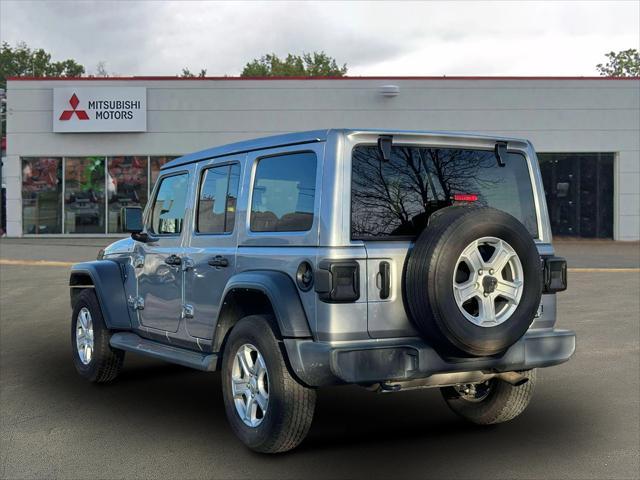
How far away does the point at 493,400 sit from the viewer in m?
5.73

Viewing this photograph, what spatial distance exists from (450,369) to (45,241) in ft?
81.5

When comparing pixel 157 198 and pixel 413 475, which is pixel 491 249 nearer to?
pixel 413 475

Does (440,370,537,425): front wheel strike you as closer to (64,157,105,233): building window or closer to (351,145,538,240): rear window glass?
(351,145,538,240): rear window glass

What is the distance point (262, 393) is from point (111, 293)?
8.84 feet

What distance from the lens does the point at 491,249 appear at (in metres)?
4.80

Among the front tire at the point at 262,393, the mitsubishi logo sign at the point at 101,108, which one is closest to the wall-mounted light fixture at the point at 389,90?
the mitsubishi logo sign at the point at 101,108

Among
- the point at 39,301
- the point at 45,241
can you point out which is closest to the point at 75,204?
the point at 45,241

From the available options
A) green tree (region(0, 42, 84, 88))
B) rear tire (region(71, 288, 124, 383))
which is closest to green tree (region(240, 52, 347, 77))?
green tree (region(0, 42, 84, 88))

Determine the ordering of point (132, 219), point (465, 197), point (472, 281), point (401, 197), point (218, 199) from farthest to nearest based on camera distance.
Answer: point (132, 219), point (218, 199), point (465, 197), point (401, 197), point (472, 281)

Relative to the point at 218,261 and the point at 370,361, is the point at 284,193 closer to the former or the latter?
the point at 218,261

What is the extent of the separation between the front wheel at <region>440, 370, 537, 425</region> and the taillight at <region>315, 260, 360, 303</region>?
1.62 metres

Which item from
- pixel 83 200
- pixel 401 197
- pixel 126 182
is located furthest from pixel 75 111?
pixel 401 197

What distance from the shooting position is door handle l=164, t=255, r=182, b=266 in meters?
6.23

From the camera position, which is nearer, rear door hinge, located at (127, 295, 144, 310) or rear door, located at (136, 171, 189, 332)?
rear door, located at (136, 171, 189, 332)
